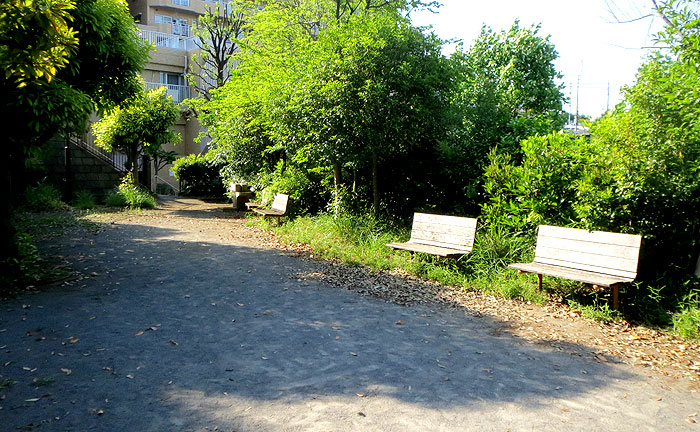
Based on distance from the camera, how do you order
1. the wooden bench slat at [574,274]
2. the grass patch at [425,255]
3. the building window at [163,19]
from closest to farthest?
the wooden bench slat at [574,274] < the grass patch at [425,255] < the building window at [163,19]

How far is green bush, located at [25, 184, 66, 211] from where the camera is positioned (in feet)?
51.4

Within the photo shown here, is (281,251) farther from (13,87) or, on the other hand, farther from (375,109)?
(13,87)

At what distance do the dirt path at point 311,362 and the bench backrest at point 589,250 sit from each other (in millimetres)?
750

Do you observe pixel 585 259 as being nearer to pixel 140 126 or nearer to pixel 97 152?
pixel 140 126

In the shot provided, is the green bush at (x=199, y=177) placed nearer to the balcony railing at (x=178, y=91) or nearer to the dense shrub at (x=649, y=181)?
the balcony railing at (x=178, y=91)

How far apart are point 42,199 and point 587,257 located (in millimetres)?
15836

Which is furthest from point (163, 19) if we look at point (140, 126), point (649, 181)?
point (649, 181)

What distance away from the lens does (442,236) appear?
8.70m

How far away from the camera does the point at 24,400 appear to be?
3.67 meters

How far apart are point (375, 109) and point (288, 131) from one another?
7.80ft

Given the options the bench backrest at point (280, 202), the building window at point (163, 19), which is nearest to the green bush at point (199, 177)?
the bench backrest at point (280, 202)

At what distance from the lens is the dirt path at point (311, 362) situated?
3.60m

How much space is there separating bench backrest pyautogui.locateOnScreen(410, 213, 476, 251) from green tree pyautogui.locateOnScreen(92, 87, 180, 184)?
43.5 feet

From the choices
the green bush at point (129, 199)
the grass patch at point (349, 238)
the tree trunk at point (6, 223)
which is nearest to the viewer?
the tree trunk at point (6, 223)
